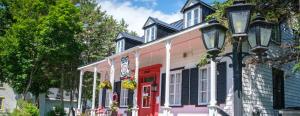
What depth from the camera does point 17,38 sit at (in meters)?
24.2

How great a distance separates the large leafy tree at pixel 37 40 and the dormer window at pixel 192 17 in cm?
1103

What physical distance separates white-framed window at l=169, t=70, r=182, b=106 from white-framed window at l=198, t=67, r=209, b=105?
1.40 m

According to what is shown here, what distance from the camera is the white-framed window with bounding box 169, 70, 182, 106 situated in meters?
15.2

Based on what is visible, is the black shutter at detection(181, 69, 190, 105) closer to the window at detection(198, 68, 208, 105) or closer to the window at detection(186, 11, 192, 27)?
the window at detection(198, 68, 208, 105)

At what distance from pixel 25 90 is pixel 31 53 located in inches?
130

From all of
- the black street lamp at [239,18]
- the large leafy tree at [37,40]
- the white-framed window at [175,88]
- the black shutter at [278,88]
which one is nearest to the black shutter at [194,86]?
the white-framed window at [175,88]

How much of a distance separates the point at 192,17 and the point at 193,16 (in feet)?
0.24

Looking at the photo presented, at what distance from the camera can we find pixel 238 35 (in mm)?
5215

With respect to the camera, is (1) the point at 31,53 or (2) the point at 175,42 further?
(1) the point at 31,53

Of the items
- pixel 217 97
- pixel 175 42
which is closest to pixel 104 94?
pixel 175 42

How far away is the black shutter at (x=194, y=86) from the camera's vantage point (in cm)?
1402

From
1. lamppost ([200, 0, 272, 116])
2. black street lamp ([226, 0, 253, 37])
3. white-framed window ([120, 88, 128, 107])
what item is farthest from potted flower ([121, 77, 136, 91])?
black street lamp ([226, 0, 253, 37])

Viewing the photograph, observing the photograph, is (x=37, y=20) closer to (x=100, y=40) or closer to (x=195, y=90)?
(x=100, y=40)

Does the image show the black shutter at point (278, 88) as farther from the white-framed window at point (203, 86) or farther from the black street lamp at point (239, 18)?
the black street lamp at point (239, 18)
